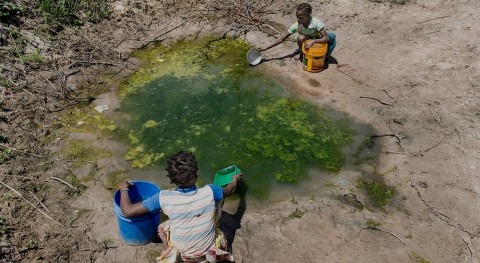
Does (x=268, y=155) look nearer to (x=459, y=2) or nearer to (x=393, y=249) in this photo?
(x=393, y=249)

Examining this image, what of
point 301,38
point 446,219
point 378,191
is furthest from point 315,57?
point 446,219

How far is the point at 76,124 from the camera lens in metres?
5.35

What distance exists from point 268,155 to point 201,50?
2.93 m

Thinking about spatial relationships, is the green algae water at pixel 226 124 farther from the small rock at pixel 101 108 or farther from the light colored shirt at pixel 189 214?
the light colored shirt at pixel 189 214

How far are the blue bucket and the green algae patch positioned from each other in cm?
223

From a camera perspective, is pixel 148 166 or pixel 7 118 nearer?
pixel 148 166

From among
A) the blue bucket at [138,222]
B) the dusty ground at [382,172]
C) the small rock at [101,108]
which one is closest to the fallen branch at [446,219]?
the dusty ground at [382,172]

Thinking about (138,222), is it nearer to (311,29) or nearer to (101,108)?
(101,108)

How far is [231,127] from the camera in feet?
17.6

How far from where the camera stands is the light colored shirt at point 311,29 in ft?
20.0

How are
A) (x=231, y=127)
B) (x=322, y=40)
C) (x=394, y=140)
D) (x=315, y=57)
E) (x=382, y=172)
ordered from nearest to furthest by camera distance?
(x=382, y=172), (x=394, y=140), (x=231, y=127), (x=322, y=40), (x=315, y=57)

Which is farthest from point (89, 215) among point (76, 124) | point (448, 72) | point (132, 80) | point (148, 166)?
point (448, 72)

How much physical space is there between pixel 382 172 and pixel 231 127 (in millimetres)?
1942

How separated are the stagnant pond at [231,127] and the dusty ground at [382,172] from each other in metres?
0.26
